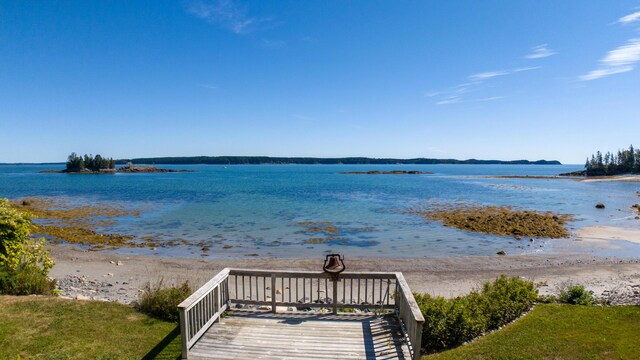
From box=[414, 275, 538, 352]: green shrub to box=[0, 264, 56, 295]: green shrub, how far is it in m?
11.6

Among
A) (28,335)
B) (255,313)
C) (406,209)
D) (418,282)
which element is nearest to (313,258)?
(418,282)

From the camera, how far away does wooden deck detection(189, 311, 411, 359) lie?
7.27 metres

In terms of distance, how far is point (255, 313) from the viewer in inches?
360

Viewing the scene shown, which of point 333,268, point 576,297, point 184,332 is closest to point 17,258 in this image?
point 184,332

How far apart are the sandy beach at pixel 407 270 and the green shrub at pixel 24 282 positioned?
2.72 metres

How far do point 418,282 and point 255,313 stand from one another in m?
11.0

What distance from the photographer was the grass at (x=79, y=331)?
786cm

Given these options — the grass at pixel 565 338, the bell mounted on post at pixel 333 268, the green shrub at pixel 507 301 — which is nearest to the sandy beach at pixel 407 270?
the green shrub at pixel 507 301

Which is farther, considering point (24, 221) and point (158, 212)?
point (158, 212)

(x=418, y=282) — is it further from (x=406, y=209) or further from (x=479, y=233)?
(x=406, y=209)

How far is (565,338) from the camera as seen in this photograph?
8562 mm

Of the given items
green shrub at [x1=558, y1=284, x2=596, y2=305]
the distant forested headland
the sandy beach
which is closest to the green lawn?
green shrub at [x1=558, y1=284, x2=596, y2=305]

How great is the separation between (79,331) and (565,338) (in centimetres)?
1174

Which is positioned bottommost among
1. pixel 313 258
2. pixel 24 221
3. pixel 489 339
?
pixel 313 258
